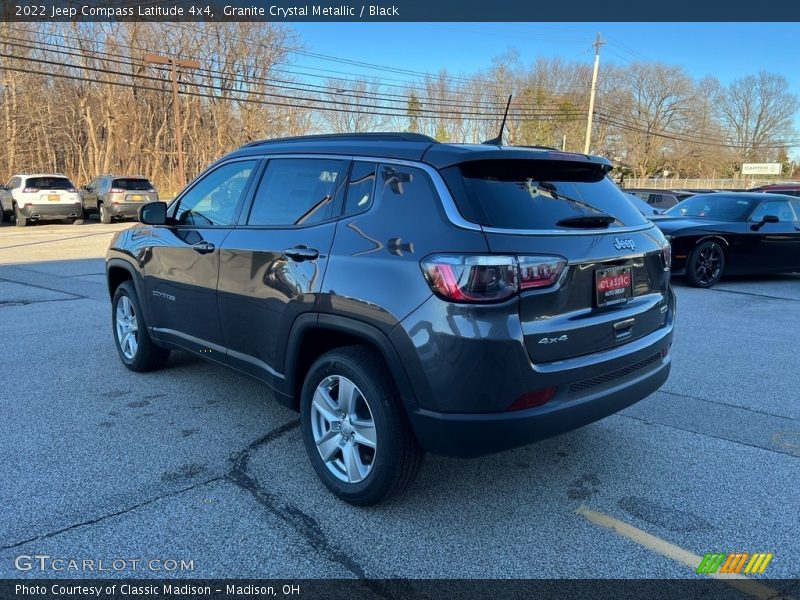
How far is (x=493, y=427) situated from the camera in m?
2.50

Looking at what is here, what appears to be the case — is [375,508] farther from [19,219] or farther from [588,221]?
[19,219]

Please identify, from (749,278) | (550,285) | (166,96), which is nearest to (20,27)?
(166,96)

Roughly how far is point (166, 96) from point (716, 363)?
4758 cm

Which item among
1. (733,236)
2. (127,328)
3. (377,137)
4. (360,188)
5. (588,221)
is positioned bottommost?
(127,328)

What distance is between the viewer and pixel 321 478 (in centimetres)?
312

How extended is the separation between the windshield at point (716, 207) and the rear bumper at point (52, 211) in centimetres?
1939

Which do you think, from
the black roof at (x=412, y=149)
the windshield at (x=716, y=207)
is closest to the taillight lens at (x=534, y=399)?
the black roof at (x=412, y=149)

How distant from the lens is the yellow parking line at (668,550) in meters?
2.39

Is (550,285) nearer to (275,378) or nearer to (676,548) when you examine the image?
(676,548)

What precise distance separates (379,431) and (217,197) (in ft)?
7.31

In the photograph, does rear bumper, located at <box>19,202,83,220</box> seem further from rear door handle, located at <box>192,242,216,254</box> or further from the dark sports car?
rear door handle, located at <box>192,242,216,254</box>

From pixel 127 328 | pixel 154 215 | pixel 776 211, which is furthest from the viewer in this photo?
pixel 776 211

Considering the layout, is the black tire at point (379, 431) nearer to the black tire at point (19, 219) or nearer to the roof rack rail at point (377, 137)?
A: the roof rack rail at point (377, 137)

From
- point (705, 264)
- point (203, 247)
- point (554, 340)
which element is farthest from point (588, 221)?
point (705, 264)
